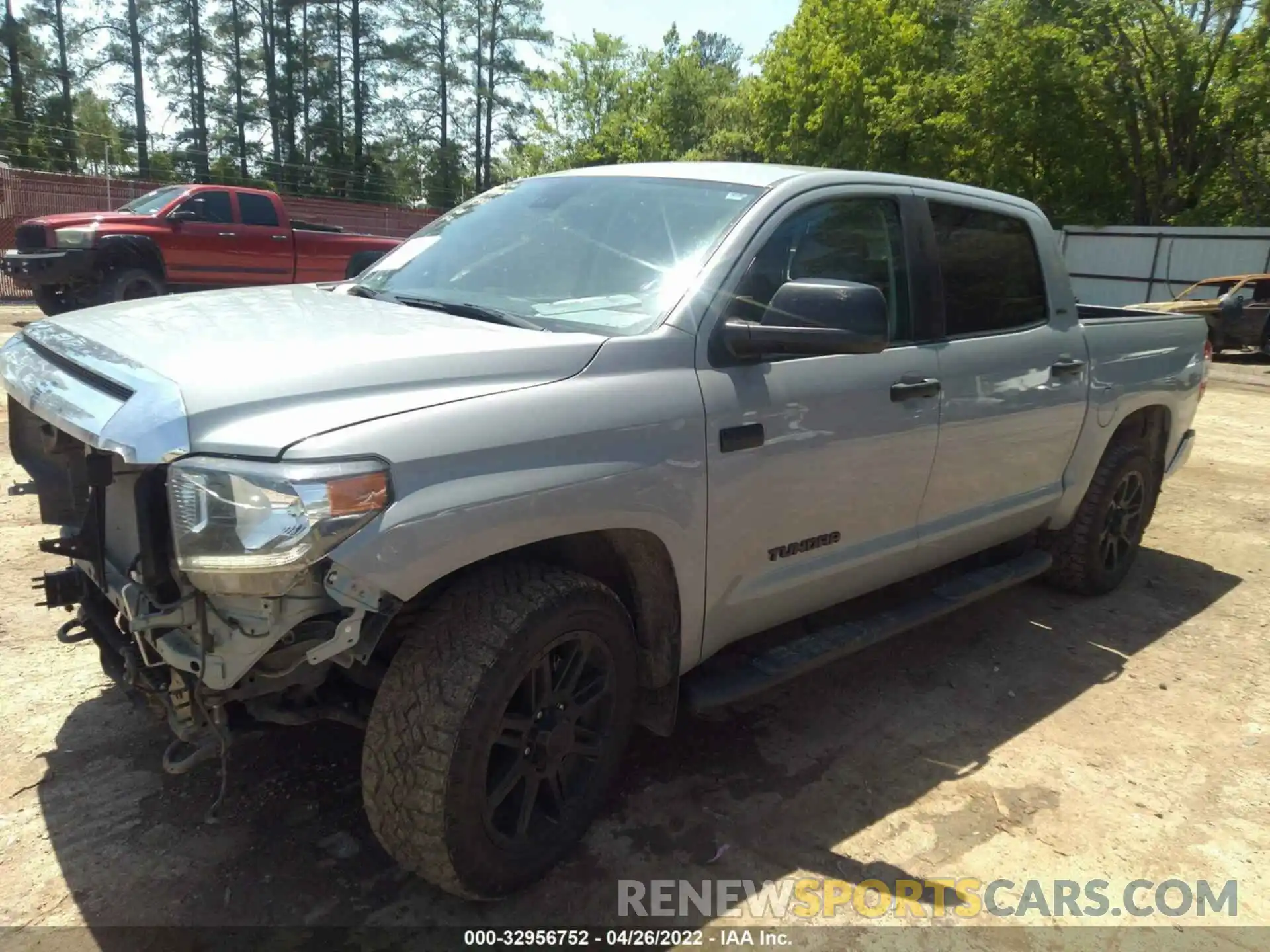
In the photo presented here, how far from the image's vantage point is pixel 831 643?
3.29 metres

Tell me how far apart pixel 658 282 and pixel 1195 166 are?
26838 millimetres

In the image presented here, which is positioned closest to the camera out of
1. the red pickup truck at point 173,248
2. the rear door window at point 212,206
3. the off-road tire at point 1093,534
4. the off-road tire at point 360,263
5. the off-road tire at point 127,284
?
the off-road tire at point 360,263

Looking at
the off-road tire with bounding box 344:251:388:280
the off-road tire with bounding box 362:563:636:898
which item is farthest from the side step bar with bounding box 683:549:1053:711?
the off-road tire with bounding box 344:251:388:280

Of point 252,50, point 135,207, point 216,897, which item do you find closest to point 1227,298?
point 135,207

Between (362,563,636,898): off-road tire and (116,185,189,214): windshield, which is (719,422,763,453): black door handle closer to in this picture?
(362,563,636,898): off-road tire

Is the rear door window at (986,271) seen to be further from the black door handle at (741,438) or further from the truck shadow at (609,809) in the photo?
the truck shadow at (609,809)

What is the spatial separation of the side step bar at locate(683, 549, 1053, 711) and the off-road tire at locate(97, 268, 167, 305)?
10248 millimetres

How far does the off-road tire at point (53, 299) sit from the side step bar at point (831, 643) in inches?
427

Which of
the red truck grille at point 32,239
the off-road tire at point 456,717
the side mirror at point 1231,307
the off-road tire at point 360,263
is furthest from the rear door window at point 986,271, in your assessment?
the side mirror at point 1231,307

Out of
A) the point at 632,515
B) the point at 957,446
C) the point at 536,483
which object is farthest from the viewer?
the point at 957,446

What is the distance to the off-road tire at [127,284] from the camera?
37.5ft

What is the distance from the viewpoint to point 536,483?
233 centimetres

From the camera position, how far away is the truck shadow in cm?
249

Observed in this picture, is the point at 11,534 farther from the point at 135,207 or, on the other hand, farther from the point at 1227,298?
the point at 1227,298
